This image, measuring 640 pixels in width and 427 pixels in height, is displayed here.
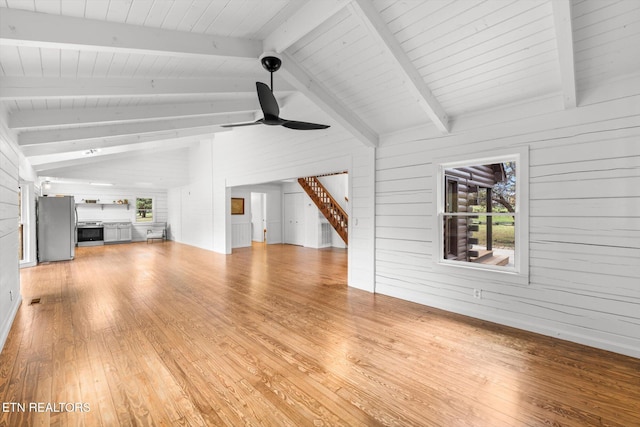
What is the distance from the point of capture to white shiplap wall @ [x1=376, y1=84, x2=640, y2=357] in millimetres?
2664

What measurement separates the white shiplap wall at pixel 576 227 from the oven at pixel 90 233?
38.8 ft

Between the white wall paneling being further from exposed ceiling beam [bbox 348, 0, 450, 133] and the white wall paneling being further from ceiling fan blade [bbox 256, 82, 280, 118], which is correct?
exposed ceiling beam [bbox 348, 0, 450, 133]

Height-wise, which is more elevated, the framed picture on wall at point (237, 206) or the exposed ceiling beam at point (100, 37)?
the exposed ceiling beam at point (100, 37)

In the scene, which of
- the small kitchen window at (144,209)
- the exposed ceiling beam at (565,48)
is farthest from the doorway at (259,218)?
the exposed ceiling beam at (565,48)

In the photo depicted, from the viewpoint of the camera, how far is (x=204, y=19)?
7.87ft

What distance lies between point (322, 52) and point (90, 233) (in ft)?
37.5

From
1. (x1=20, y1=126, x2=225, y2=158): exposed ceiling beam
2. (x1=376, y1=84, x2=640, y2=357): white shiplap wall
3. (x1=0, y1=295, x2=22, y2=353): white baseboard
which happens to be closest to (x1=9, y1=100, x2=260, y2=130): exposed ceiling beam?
(x1=20, y1=126, x2=225, y2=158): exposed ceiling beam

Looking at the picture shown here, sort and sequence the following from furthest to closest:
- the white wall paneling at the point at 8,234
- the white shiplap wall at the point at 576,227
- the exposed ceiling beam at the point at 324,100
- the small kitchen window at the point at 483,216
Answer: the exposed ceiling beam at the point at 324,100, the small kitchen window at the point at 483,216, the white wall paneling at the point at 8,234, the white shiplap wall at the point at 576,227

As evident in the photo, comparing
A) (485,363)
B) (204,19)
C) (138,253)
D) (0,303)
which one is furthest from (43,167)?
(485,363)

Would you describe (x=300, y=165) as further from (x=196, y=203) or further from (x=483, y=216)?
(x=196, y=203)

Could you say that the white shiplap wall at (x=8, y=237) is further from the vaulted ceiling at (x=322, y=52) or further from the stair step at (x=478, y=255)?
the stair step at (x=478, y=255)

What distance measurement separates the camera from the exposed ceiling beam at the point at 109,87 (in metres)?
2.66

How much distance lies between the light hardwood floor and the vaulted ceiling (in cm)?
240

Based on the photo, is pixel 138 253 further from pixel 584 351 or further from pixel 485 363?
pixel 584 351
